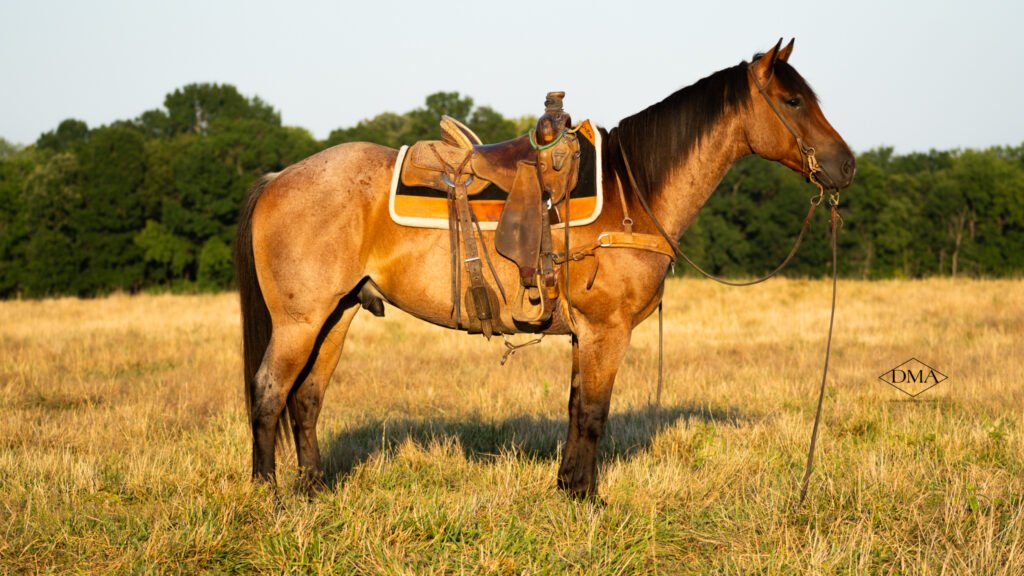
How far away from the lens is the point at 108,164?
145 ft

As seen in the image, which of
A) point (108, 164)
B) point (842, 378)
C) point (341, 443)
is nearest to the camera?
point (341, 443)

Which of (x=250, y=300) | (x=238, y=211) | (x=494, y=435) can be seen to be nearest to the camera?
(x=250, y=300)

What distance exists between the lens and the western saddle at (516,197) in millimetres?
4934

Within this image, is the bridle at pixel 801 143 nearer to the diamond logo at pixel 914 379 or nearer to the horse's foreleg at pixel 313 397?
the horse's foreleg at pixel 313 397

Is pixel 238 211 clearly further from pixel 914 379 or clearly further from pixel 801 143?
pixel 801 143

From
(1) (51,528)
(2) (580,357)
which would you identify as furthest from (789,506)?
(1) (51,528)

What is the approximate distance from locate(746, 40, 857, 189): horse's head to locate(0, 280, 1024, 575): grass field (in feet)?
6.96

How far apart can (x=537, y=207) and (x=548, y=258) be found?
326 millimetres

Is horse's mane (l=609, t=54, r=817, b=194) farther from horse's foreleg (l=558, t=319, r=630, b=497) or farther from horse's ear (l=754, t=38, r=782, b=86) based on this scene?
horse's foreleg (l=558, t=319, r=630, b=497)

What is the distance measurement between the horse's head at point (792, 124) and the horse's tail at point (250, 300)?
3.35 m

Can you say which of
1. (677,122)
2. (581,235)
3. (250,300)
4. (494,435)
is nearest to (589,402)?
(581,235)

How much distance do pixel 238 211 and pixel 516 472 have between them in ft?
151

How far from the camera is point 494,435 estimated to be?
7285 mm

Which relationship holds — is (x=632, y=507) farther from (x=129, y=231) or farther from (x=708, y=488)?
(x=129, y=231)
